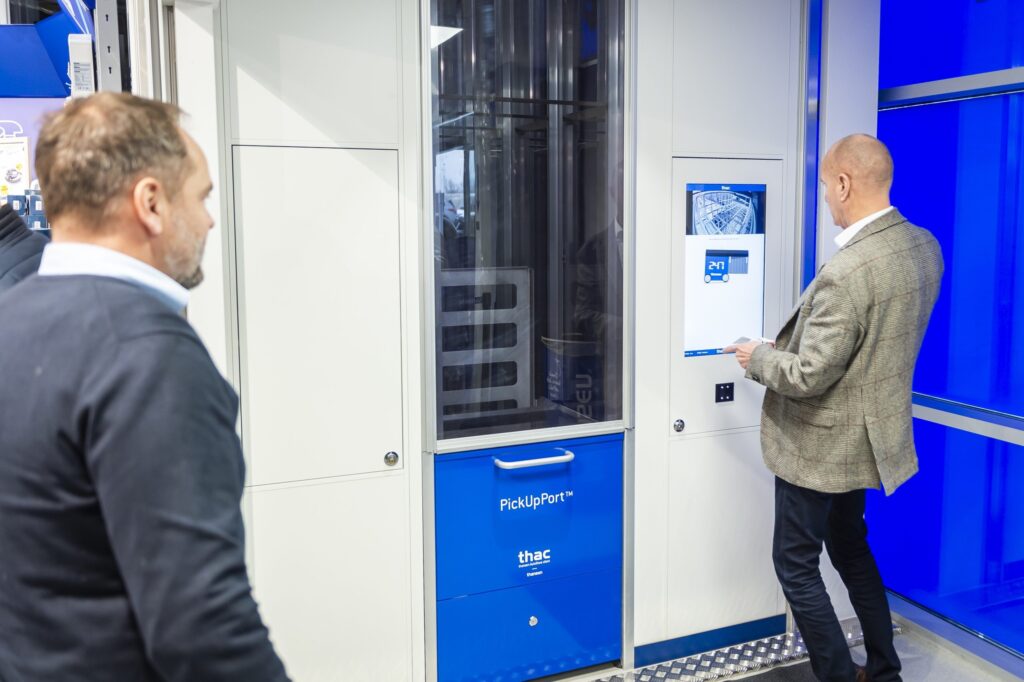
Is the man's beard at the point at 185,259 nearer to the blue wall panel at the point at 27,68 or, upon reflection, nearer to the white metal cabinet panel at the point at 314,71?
the white metal cabinet panel at the point at 314,71

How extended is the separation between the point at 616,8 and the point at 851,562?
2.01 metres

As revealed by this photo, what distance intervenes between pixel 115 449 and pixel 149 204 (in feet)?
1.14

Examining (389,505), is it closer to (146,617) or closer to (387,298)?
(387,298)

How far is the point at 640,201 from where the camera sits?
3047 millimetres

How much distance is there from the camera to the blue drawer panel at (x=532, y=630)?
2.96 m

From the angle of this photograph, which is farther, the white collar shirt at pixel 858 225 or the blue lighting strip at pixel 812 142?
the blue lighting strip at pixel 812 142

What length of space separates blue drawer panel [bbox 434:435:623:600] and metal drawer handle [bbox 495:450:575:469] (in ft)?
0.08

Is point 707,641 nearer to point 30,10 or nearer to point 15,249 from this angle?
point 15,249

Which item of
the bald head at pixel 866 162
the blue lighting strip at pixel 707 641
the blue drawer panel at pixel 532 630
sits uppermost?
the bald head at pixel 866 162

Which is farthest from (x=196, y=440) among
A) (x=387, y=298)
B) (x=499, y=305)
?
(x=499, y=305)

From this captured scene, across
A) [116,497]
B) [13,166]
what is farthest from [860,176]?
[13,166]

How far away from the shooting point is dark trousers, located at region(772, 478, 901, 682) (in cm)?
283

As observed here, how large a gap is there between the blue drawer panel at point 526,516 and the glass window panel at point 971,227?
1.41 metres

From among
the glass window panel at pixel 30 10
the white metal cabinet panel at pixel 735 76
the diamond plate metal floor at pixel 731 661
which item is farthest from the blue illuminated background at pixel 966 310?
the glass window panel at pixel 30 10
